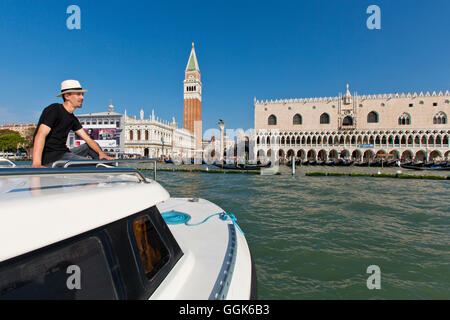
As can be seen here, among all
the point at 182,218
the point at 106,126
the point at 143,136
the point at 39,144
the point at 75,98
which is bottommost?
the point at 182,218

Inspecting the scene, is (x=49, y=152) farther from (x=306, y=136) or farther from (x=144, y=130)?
(x=144, y=130)

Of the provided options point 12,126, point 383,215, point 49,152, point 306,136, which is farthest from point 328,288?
point 12,126

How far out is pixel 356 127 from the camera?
119 feet

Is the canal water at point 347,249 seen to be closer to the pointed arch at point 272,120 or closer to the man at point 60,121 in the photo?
the man at point 60,121

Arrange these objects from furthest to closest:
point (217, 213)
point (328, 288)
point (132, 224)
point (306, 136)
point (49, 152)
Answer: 1. point (306, 136)
2. point (217, 213)
3. point (328, 288)
4. point (49, 152)
5. point (132, 224)

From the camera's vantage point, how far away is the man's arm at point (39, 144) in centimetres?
183

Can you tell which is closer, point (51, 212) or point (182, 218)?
point (51, 212)

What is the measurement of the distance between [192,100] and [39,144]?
67.2 m

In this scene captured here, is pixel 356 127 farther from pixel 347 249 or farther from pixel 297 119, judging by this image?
pixel 347 249

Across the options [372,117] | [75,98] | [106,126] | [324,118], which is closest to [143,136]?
[106,126]

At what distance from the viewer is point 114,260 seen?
3.23 feet
